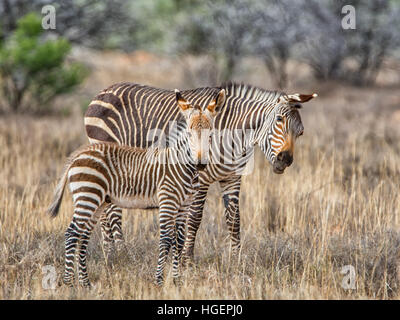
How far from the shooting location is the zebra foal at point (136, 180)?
536 centimetres

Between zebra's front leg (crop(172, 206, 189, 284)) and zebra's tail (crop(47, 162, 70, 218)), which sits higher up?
zebra's tail (crop(47, 162, 70, 218))

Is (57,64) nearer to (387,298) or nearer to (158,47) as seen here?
(158,47)

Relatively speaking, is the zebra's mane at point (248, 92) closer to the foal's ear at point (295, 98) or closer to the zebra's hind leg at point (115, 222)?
the foal's ear at point (295, 98)

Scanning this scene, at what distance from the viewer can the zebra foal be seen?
5.36m

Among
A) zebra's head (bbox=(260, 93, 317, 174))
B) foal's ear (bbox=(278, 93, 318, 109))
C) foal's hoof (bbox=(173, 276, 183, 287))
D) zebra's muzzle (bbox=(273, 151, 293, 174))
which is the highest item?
foal's ear (bbox=(278, 93, 318, 109))

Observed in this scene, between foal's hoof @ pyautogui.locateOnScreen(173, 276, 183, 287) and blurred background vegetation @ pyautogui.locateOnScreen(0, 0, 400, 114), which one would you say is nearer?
foal's hoof @ pyautogui.locateOnScreen(173, 276, 183, 287)

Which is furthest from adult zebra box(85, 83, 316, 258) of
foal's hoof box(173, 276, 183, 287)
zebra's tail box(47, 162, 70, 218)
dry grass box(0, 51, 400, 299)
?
zebra's tail box(47, 162, 70, 218)

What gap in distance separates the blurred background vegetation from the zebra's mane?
38.5ft

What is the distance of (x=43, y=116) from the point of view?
15.6m

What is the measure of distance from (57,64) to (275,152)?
36.1 ft

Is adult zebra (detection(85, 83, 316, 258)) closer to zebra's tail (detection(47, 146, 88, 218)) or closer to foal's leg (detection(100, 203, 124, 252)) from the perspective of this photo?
foal's leg (detection(100, 203, 124, 252))

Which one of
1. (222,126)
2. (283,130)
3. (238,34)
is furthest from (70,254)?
(238,34)

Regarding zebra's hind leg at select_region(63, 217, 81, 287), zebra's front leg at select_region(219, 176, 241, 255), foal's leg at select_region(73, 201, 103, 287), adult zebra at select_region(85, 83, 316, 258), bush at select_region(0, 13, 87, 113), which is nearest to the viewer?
foal's leg at select_region(73, 201, 103, 287)

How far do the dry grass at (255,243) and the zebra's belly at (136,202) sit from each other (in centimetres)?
66
